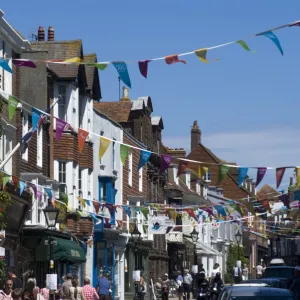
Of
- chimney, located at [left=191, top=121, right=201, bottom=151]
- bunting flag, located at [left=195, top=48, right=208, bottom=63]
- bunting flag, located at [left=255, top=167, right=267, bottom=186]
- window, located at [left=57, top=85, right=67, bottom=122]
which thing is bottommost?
bunting flag, located at [left=255, top=167, right=267, bottom=186]

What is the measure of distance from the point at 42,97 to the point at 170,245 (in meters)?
35.1

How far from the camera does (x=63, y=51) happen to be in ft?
145

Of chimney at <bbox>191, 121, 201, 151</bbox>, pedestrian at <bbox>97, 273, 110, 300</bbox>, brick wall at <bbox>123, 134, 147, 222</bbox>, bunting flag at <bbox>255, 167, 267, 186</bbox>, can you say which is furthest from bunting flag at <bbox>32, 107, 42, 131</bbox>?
chimney at <bbox>191, 121, 201, 151</bbox>

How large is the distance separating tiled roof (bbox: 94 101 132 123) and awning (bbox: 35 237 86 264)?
20643 mm

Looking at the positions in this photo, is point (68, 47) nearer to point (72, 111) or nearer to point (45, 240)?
point (72, 111)

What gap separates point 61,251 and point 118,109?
24195 millimetres

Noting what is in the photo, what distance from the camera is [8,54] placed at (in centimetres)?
3559

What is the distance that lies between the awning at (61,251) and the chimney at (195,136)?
67.0 m

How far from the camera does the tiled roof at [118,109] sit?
62706 millimetres

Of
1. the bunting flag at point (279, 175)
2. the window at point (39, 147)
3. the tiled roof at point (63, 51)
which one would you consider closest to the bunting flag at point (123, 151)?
the bunting flag at point (279, 175)

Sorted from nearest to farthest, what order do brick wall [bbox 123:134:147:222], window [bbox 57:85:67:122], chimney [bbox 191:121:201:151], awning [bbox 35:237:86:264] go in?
awning [bbox 35:237:86:264] < window [bbox 57:85:67:122] < brick wall [bbox 123:134:147:222] < chimney [bbox 191:121:201:151]

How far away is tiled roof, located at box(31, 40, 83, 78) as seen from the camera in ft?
142

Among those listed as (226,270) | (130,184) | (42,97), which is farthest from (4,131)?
(226,270)

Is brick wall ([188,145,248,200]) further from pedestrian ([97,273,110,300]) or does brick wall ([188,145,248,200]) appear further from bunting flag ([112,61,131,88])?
bunting flag ([112,61,131,88])
